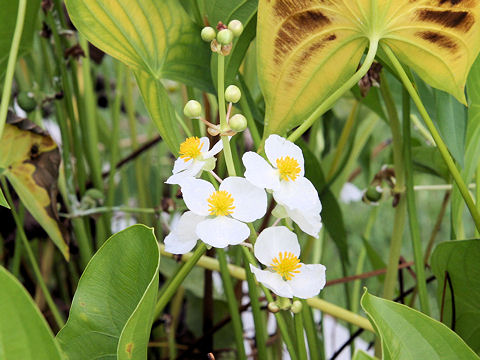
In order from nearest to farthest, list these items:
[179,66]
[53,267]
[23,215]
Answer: [179,66], [23,215], [53,267]

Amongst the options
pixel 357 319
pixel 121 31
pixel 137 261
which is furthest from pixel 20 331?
pixel 357 319

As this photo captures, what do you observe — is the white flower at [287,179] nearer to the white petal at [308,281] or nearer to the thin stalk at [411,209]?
the white petal at [308,281]

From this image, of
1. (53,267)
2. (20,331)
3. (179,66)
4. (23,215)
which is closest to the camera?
(20,331)

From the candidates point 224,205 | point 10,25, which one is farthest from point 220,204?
point 10,25

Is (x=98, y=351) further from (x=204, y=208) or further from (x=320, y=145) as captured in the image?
(x=320, y=145)

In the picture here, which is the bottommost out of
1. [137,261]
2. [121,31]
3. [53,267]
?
[53,267]

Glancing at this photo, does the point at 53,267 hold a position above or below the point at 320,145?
below

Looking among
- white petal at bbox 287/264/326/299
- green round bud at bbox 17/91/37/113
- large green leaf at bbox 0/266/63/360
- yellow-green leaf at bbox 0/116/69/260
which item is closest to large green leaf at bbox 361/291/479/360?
white petal at bbox 287/264/326/299

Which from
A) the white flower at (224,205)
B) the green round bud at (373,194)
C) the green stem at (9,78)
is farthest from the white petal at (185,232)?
the green round bud at (373,194)
